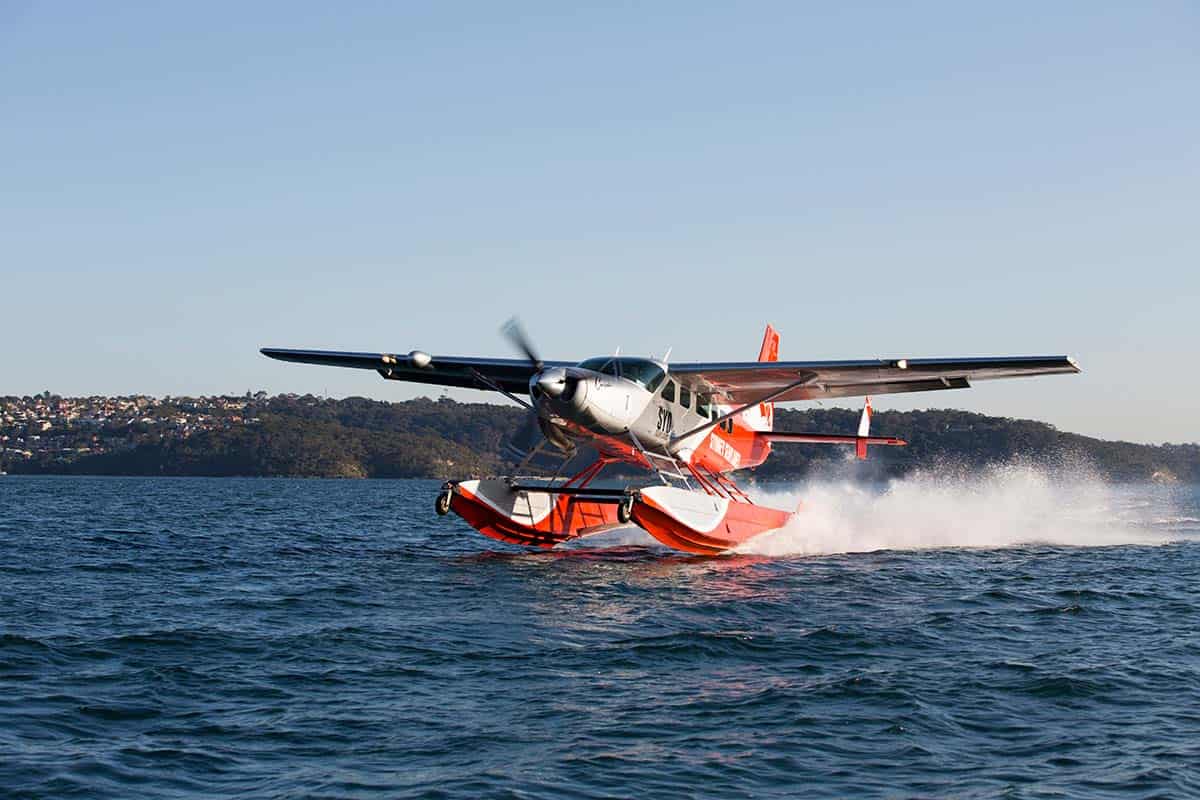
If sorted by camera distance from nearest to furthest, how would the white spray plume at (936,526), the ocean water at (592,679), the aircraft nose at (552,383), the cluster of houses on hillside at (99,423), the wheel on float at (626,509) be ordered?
the ocean water at (592,679), the aircraft nose at (552,383), the wheel on float at (626,509), the white spray plume at (936,526), the cluster of houses on hillside at (99,423)

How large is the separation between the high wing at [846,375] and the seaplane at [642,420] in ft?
0.09

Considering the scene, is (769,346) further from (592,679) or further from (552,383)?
(592,679)

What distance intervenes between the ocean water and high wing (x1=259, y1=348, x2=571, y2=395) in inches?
139

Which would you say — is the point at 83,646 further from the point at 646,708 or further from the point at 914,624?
the point at 914,624

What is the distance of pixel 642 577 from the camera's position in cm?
1730

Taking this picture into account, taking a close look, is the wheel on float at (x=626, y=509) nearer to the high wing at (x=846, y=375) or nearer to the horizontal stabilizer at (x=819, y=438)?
the high wing at (x=846, y=375)

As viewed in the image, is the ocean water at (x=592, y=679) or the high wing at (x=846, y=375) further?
the high wing at (x=846, y=375)

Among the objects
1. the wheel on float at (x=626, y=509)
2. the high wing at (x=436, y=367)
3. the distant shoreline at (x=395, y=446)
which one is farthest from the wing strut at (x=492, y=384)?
the distant shoreline at (x=395, y=446)

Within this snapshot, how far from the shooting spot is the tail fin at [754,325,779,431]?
25.6 meters

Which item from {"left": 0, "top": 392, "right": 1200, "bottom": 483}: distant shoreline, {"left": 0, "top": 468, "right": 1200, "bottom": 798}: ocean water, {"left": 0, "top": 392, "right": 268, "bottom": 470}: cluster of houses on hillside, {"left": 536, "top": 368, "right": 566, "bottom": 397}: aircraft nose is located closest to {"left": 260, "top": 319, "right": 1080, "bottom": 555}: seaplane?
{"left": 536, "top": 368, "right": 566, "bottom": 397}: aircraft nose

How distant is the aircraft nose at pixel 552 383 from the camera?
16.6m

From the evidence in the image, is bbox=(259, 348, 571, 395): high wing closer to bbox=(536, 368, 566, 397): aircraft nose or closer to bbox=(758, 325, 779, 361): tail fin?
bbox=(536, 368, 566, 397): aircraft nose

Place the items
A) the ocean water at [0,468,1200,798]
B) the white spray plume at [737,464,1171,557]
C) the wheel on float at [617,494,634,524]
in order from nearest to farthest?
1. the ocean water at [0,468,1200,798]
2. the wheel on float at [617,494,634,524]
3. the white spray plume at [737,464,1171,557]

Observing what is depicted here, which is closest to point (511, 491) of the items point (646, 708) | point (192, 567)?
point (192, 567)
